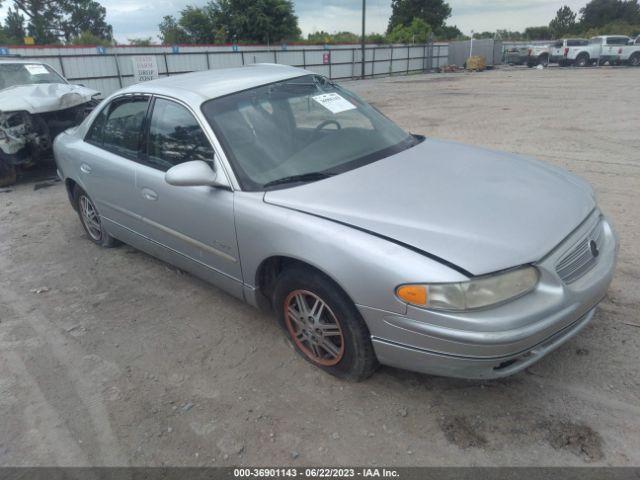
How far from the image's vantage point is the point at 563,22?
273ft

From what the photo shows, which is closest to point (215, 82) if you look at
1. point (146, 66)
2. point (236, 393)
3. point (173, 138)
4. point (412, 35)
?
point (173, 138)

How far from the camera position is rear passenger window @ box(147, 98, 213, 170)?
3033mm

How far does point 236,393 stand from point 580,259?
200 cm

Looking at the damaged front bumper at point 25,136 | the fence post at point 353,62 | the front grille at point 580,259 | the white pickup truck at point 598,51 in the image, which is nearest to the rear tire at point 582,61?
the white pickup truck at point 598,51

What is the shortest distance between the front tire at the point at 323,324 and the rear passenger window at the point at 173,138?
1.03 metres

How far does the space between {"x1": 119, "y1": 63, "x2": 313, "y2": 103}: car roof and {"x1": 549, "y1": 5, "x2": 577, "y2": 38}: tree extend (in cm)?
8611

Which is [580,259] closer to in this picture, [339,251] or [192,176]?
[339,251]

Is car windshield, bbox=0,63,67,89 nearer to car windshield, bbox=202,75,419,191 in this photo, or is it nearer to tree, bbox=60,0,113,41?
car windshield, bbox=202,75,419,191

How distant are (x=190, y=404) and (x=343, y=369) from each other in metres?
0.88

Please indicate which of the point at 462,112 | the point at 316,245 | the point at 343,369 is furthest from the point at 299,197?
the point at 462,112

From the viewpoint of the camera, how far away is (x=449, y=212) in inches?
91.7

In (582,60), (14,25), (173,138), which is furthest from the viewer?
(14,25)

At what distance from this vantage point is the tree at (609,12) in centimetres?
7238

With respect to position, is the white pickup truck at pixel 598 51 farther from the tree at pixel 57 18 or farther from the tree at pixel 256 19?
the tree at pixel 57 18
